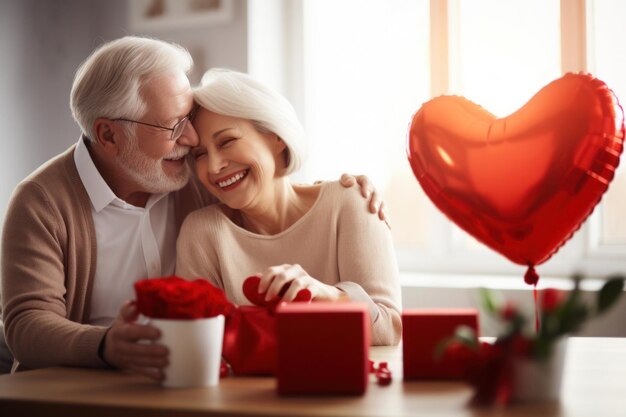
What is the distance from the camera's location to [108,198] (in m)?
1.81

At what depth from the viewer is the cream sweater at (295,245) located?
5.80 ft

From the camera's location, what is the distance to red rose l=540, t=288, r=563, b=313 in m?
1.03

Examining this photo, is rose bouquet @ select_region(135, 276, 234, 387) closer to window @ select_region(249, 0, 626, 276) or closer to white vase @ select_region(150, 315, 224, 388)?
white vase @ select_region(150, 315, 224, 388)

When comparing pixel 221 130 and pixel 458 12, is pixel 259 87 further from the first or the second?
pixel 458 12

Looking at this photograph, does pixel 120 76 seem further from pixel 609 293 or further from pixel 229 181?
pixel 609 293

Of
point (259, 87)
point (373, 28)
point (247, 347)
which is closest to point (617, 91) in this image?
point (373, 28)

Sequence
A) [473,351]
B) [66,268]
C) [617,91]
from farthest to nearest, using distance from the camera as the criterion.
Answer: [617,91], [66,268], [473,351]

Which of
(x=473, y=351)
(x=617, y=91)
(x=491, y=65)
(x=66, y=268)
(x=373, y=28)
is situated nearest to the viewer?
(x=473, y=351)

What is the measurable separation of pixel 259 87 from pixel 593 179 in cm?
82

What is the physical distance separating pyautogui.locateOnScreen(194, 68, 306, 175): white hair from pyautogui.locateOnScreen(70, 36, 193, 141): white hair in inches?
4.8

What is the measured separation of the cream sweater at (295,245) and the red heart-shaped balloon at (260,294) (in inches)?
16.3

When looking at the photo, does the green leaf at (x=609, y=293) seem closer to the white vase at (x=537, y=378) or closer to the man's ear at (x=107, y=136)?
the white vase at (x=537, y=378)

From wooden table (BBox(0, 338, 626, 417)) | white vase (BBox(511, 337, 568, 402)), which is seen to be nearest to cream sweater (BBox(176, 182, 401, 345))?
wooden table (BBox(0, 338, 626, 417))

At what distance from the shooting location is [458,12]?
2.79m
